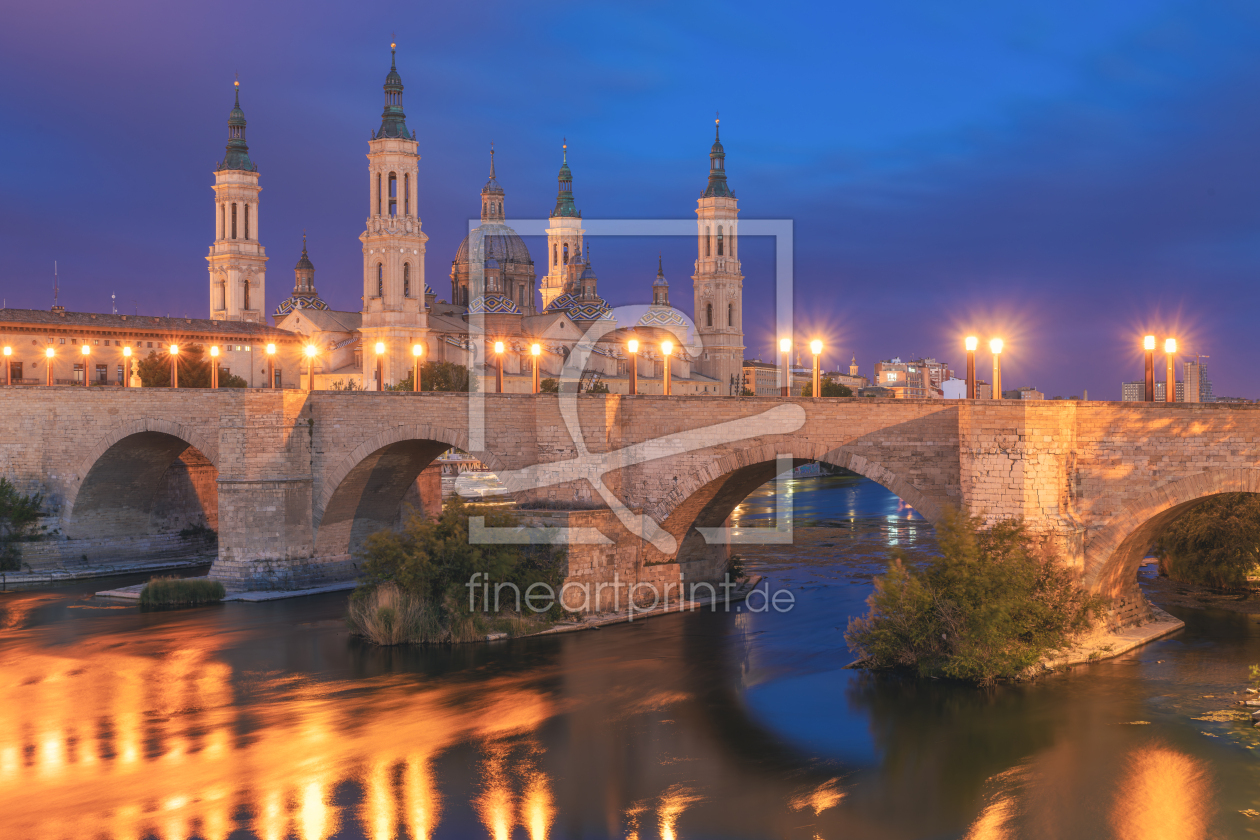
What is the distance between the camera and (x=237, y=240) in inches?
3605

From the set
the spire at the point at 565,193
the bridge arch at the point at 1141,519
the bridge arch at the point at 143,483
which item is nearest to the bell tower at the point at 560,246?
the spire at the point at 565,193

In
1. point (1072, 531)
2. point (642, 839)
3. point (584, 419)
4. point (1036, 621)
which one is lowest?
point (642, 839)

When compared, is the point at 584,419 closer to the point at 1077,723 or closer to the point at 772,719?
the point at 772,719

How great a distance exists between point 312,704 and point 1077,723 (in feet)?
44.4

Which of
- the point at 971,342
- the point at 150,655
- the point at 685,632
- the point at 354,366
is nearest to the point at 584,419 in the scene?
the point at 685,632

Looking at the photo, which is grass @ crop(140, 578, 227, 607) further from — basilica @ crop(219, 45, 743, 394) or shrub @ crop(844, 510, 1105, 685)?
basilica @ crop(219, 45, 743, 394)

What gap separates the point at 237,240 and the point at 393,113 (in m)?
18.2

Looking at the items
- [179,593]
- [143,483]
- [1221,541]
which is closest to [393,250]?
[143,483]

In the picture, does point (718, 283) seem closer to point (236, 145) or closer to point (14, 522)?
point (236, 145)

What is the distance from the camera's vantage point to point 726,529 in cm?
3019

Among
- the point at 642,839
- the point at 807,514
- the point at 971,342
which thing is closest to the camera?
the point at 642,839

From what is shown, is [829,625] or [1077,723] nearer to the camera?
[1077,723]

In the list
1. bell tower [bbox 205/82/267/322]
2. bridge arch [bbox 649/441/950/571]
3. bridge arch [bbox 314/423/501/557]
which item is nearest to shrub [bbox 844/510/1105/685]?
bridge arch [bbox 649/441/950/571]

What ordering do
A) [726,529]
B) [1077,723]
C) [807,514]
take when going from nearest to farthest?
[1077,723] → [726,529] → [807,514]
